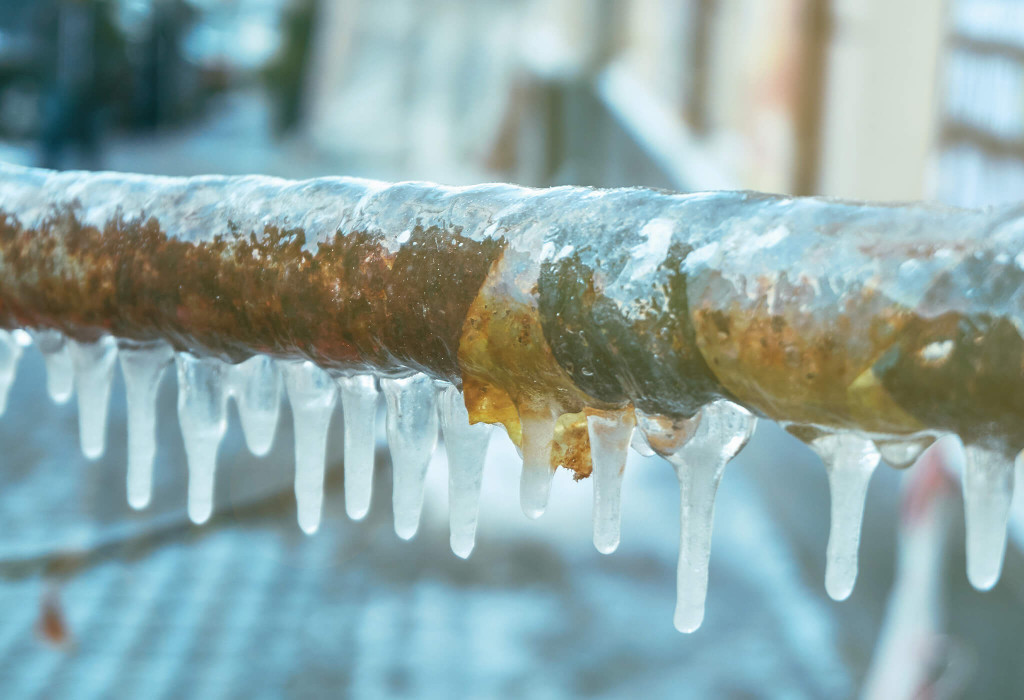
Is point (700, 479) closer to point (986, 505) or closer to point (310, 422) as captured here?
point (986, 505)

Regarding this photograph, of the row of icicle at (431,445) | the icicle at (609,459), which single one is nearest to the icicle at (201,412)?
the row of icicle at (431,445)

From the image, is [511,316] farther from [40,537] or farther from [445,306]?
[40,537]

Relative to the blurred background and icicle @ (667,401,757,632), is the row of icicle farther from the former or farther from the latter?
the blurred background

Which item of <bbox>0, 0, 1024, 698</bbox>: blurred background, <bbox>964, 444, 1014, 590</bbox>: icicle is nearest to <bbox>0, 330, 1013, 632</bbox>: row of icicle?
<bbox>964, 444, 1014, 590</bbox>: icicle

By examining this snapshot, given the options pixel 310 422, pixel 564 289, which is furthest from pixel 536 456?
pixel 310 422

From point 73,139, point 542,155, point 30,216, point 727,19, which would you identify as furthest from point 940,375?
point 542,155
